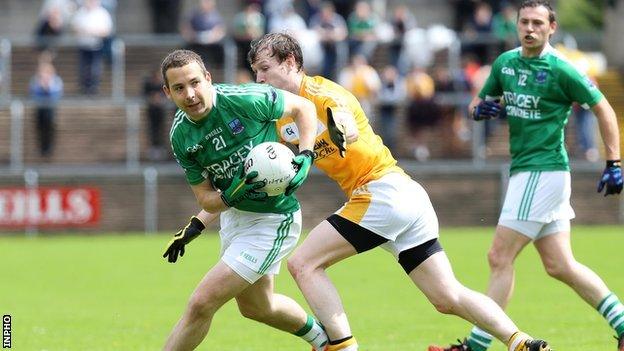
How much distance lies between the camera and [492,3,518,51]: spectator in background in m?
26.4

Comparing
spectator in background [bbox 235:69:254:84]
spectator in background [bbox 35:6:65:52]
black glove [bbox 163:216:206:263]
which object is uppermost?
black glove [bbox 163:216:206:263]

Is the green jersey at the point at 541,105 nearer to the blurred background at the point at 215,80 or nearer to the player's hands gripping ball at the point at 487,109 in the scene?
the player's hands gripping ball at the point at 487,109

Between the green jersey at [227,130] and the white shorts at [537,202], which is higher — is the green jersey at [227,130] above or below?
above

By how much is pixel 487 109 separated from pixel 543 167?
0.67 meters

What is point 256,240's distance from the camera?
28.2ft

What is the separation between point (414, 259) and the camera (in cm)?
880

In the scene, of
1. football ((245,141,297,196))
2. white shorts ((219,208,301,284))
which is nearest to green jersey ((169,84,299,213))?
white shorts ((219,208,301,284))

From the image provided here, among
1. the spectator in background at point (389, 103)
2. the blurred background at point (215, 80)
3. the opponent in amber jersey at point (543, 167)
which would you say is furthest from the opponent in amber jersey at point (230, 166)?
the spectator in background at point (389, 103)

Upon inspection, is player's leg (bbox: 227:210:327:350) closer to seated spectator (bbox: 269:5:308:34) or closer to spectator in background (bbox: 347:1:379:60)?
seated spectator (bbox: 269:5:308:34)

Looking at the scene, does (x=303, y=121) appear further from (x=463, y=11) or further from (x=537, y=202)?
(x=463, y=11)

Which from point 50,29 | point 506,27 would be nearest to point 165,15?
point 50,29

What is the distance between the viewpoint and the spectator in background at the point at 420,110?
25.2m

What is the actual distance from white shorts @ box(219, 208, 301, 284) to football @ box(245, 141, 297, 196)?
43 cm

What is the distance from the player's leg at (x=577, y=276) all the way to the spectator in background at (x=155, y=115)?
15.6m
